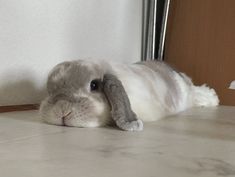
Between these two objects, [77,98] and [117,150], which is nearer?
[117,150]

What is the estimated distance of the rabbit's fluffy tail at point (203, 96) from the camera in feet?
5.76

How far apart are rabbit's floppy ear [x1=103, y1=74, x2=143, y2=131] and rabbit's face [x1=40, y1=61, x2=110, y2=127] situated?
4cm

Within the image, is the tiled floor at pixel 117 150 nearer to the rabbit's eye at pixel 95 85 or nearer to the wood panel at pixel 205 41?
the rabbit's eye at pixel 95 85

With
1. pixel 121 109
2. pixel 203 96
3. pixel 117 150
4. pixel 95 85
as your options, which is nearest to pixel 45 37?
pixel 95 85

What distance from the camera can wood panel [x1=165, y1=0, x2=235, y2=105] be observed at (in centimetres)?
188

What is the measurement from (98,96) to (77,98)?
0.05 meters

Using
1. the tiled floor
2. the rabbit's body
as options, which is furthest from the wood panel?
the tiled floor

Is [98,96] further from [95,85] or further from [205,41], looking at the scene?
[205,41]

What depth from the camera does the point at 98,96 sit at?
1133mm

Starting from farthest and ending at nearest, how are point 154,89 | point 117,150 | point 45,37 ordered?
point 45,37 → point 154,89 → point 117,150

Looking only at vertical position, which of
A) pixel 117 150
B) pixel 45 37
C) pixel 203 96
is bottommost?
pixel 203 96

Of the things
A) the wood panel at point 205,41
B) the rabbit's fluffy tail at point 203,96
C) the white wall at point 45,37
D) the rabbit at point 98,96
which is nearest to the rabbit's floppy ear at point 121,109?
the rabbit at point 98,96

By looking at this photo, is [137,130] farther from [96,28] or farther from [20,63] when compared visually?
[96,28]

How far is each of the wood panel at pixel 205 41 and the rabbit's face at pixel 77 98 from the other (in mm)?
879
